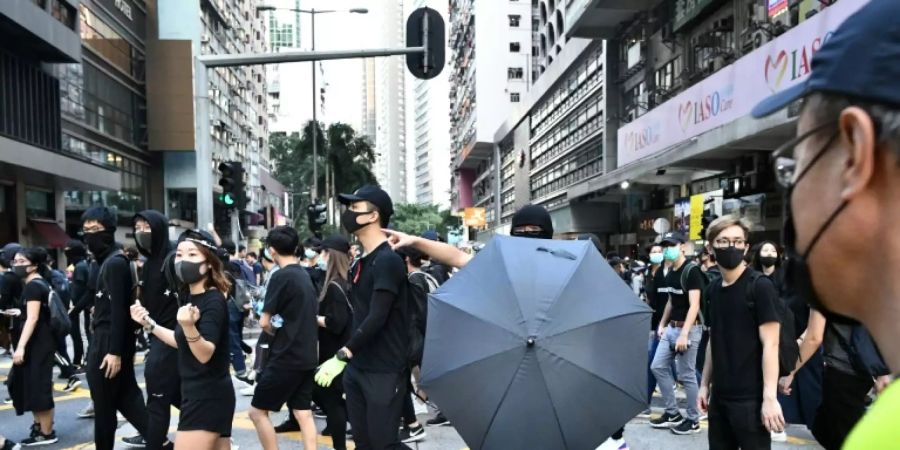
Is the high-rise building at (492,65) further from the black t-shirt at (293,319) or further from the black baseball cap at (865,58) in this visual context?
the black baseball cap at (865,58)

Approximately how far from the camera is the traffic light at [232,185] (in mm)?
11406

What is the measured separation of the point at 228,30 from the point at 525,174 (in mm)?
26540

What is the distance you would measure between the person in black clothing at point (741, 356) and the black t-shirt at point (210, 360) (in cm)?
309

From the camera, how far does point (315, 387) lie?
19.7 feet

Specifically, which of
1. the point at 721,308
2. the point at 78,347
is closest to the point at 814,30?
the point at 721,308

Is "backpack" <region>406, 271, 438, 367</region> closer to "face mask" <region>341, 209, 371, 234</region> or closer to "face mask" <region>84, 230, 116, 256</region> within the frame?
"face mask" <region>341, 209, 371, 234</region>


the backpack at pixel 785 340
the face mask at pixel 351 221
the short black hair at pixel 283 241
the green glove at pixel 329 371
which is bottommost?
the green glove at pixel 329 371

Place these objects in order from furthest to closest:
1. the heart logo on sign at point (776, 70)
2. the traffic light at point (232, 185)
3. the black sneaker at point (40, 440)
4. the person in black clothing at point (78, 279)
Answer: the heart logo on sign at point (776, 70) < the traffic light at point (232, 185) < the person in black clothing at point (78, 279) < the black sneaker at point (40, 440)

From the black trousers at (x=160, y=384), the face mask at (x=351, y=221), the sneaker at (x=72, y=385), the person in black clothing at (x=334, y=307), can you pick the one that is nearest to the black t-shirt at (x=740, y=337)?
the face mask at (x=351, y=221)

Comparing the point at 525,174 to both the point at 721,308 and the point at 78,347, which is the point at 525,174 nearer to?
the point at 78,347

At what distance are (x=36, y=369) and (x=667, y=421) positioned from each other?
6.27 m

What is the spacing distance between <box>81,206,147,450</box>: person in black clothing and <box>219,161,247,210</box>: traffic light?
6114 mm

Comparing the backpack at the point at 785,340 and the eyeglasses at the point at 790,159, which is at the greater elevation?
the eyeglasses at the point at 790,159

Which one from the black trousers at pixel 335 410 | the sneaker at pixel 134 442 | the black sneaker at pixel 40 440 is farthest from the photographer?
the black sneaker at pixel 40 440
